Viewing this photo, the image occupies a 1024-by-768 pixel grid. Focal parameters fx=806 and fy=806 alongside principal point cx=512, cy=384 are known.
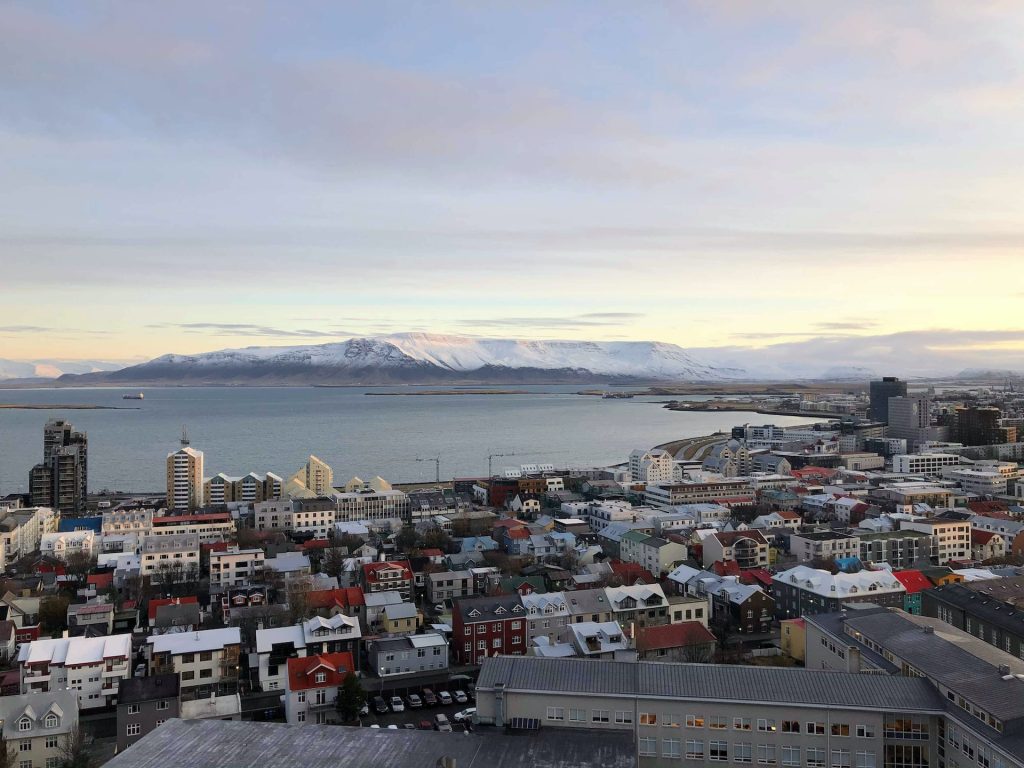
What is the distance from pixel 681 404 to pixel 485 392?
29.7 meters

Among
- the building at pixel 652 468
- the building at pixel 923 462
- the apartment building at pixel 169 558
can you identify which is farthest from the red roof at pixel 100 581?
the building at pixel 923 462

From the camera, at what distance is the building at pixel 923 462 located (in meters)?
20.8

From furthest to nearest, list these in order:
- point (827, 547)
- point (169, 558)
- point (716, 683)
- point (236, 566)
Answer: point (827, 547) < point (169, 558) < point (236, 566) < point (716, 683)

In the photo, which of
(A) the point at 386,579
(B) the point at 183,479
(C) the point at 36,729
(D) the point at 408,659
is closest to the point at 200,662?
(C) the point at 36,729

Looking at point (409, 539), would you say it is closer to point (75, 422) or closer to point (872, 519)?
point (872, 519)

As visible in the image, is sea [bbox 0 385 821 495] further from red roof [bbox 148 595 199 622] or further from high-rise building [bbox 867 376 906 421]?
red roof [bbox 148 595 199 622]

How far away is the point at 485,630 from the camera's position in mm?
6926

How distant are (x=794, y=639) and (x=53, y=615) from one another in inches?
270

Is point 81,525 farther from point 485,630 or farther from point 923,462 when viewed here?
point 923,462

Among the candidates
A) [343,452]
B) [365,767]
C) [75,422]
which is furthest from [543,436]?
[365,767]

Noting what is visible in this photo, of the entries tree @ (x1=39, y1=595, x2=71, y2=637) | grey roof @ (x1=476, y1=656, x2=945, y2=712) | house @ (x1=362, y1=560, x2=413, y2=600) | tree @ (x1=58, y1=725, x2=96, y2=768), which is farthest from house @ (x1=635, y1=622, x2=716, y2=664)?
tree @ (x1=39, y1=595, x2=71, y2=637)

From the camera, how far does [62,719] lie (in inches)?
202

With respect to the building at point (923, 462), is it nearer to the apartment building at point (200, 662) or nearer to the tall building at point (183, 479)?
the tall building at point (183, 479)

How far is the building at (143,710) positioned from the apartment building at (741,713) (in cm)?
240
